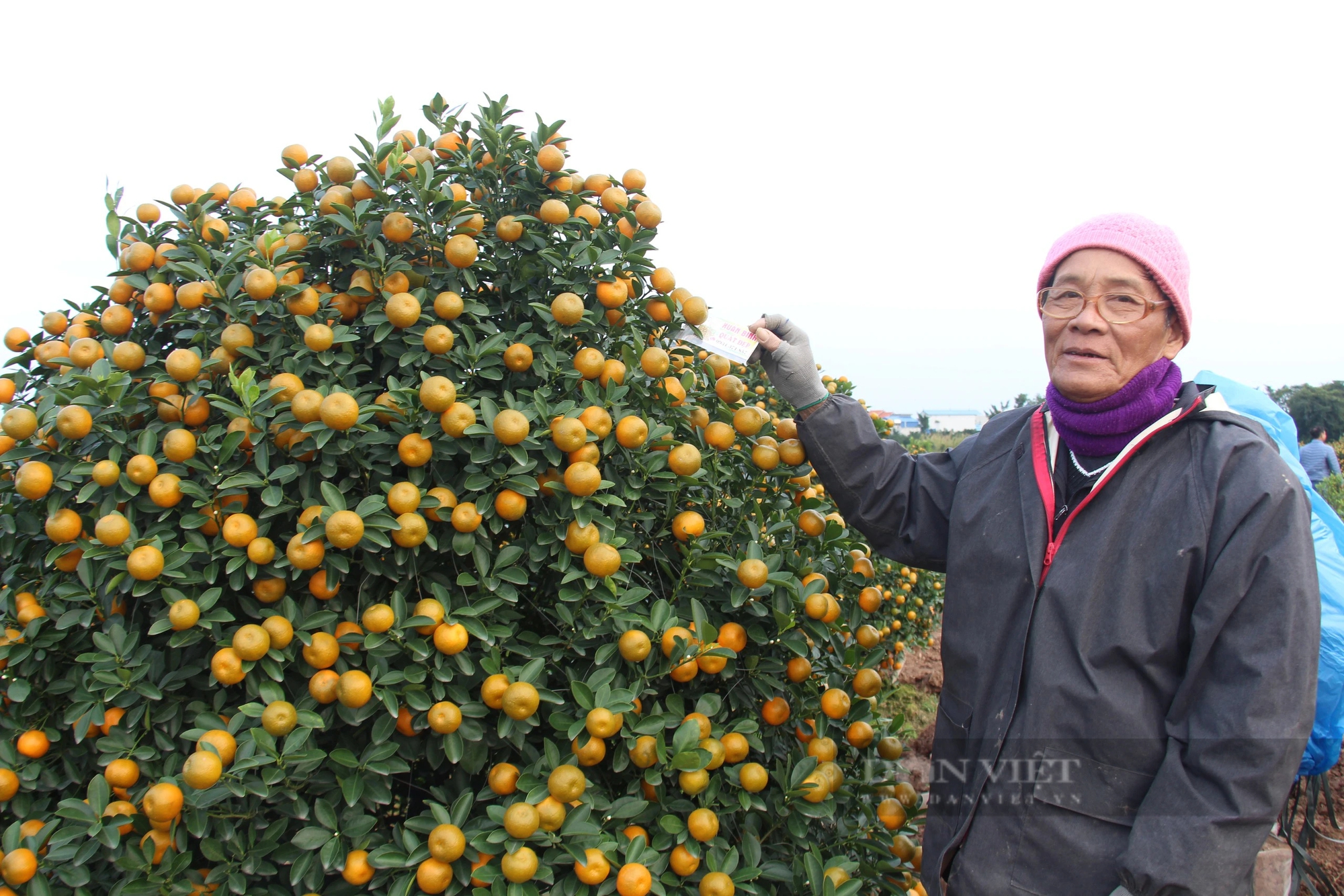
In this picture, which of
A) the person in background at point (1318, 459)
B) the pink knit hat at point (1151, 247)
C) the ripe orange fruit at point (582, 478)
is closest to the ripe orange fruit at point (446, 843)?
the ripe orange fruit at point (582, 478)

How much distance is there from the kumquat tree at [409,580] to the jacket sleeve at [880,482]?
14 centimetres

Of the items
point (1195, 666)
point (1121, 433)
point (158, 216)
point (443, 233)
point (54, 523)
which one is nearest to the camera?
point (1195, 666)

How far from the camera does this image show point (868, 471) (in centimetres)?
199

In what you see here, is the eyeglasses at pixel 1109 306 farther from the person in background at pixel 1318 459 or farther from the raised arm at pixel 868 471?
the person in background at pixel 1318 459

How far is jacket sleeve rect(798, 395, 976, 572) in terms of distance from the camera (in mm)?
1992

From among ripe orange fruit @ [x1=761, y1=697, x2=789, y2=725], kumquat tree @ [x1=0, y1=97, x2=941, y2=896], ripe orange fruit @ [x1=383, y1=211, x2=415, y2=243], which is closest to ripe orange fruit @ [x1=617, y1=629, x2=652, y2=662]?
kumquat tree @ [x1=0, y1=97, x2=941, y2=896]

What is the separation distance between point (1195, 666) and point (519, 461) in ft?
4.38

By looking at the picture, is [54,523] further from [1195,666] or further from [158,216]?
[1195,666]

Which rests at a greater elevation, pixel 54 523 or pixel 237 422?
pixel 237 422

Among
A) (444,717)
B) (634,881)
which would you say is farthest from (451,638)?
(634,881)

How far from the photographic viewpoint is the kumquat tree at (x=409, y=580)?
1.42 m

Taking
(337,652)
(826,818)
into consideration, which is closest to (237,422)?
(337,652)

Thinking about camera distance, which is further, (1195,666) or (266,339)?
(266,339)

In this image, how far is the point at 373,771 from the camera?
1.44 m
